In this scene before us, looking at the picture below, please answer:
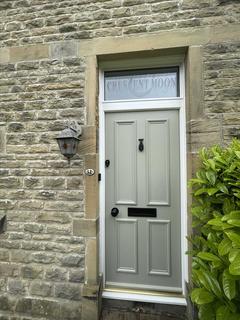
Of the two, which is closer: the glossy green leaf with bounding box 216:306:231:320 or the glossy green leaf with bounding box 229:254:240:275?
the glossy green leaf with bounding box 229:254:240:275

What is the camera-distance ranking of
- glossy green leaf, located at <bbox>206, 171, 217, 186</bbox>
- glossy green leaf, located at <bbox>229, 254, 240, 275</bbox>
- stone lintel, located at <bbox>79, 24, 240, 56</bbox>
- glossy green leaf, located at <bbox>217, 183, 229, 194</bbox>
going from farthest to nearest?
stone lintel, located at <bbox>79, 24, 240, 56</bbox> → glossy green leaf, located at <bbox>206, 171, 217, 186</bbox> → glossy green leaf, located at <bbox>217, 183, 229, 194</bbox> → glossy green leaf, located at <bbox>229, 254, 240, 275</bbox>

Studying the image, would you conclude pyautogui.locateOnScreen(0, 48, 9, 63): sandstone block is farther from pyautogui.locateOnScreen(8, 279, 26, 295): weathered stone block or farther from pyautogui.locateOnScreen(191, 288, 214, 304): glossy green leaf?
pyautogui.locateOnScreen(191, 288, 214, 304): glossy green leaf

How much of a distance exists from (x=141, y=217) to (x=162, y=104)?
52.9 inches

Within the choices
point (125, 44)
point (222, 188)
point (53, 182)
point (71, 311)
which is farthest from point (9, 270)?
point (125, 44)

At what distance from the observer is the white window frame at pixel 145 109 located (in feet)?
8.76

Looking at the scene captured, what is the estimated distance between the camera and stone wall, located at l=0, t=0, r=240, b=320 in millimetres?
2488

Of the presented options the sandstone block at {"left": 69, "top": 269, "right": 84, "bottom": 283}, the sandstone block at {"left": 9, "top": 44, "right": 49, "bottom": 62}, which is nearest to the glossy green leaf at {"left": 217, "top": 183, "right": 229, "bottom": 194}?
the sandstone block at {"left": 69, "top": 269, "right": 84, "bottom": 283}

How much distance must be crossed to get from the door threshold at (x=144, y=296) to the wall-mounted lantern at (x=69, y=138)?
167 cm

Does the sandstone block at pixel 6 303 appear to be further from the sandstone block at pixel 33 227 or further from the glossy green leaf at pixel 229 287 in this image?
the glossy green leaf at pixel 229 287

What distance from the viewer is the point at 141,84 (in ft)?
9.43

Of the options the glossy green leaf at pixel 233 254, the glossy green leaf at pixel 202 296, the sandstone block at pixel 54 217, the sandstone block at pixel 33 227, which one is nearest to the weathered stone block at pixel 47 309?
the sandstone block at pixel 33 227

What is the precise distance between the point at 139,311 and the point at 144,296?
0.16 m

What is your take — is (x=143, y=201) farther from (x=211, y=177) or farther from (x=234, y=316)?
(x=234, y=316)

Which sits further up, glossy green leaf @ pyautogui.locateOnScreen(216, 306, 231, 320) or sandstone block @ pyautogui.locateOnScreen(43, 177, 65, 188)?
sandstone block @ pyautogui.locateOnScreen(43, 177, 65, 188)
